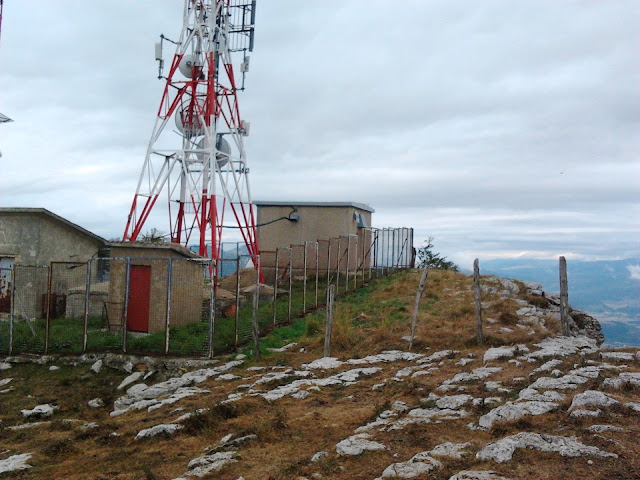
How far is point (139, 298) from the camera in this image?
55.3ft

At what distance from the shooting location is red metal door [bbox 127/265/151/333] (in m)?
16.7

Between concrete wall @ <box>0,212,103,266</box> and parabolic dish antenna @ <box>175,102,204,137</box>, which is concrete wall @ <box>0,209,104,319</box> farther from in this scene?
parabolic dish antenna @ <box>175,102,204,137</box>

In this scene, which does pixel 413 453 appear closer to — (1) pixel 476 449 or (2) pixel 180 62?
(1) pixel 476 449

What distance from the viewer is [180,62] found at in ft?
83.2

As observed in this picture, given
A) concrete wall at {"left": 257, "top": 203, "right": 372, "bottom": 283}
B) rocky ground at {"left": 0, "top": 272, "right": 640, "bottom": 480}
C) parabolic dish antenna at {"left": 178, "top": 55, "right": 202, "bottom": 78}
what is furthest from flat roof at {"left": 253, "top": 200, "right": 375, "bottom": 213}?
rocky ground at {"left": 0, "top": 272, "right": 640, "bottom": 480}

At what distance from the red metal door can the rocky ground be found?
2.22 meters

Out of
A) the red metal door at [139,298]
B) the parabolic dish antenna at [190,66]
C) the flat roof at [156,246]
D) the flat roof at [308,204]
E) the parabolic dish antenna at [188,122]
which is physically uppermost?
the parabolic dish antenna at [190,66]

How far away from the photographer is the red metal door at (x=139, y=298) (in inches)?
659

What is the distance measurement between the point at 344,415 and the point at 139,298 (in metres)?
9.74

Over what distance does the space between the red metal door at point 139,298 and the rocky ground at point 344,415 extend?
7.29ft

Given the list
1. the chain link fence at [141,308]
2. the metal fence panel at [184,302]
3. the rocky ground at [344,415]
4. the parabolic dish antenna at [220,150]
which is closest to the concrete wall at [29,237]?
the chain link fence at [141,308]

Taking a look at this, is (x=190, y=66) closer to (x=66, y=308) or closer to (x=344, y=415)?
(x=66, y=308)

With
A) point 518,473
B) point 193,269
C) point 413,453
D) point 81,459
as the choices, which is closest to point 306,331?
point 193,269

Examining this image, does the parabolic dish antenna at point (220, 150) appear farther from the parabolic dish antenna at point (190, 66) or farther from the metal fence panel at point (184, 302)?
the metal fence panel at point (184, 302)
